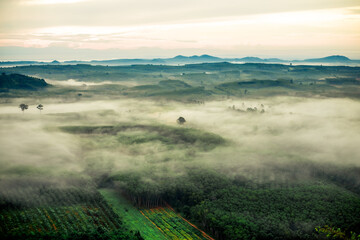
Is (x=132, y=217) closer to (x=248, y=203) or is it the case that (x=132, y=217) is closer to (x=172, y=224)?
(x=172, y=224)

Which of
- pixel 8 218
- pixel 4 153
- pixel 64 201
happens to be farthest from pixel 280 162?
pixel 4 153

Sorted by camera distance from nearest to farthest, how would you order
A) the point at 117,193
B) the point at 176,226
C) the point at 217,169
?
the point at 176,226 < the point at 117,193 < the point at 217,169

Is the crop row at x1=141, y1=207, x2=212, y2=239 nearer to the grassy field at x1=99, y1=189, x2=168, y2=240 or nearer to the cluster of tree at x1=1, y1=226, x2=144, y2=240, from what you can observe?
the grassy field at x1=99, y1=189, x2=168, y2=240

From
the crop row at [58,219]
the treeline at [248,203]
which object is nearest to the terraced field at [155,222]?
the treeline at [248,203]

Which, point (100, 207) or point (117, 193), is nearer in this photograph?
point (100, 207)

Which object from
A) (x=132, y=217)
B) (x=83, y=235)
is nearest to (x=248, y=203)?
(x=132, y=217)

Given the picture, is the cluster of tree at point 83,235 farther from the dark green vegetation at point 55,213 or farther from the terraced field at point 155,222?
the terraced field at point 155,222

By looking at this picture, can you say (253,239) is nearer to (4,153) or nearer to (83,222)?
(83,222)
